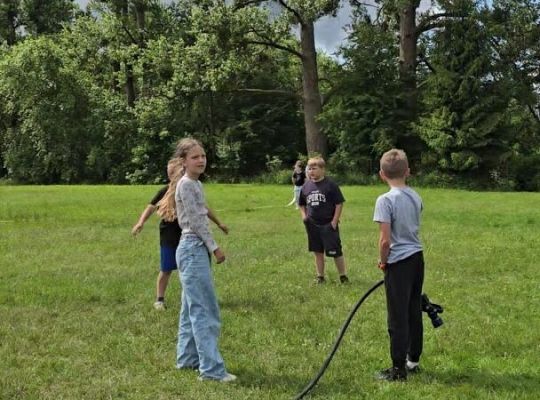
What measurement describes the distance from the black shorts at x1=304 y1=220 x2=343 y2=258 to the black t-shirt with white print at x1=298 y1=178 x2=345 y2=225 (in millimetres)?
87

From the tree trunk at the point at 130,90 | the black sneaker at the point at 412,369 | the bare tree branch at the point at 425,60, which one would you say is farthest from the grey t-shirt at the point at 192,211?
the tree trunk at the point at 130,90

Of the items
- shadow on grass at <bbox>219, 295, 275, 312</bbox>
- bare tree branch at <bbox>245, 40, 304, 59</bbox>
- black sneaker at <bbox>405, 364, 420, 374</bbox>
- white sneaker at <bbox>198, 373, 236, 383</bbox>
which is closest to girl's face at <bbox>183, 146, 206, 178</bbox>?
white sneaker at <bbox>198, 373, 236, 383</bbox>

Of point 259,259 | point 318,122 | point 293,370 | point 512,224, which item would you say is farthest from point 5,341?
point 318,122

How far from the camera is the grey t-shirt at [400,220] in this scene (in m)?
4.86

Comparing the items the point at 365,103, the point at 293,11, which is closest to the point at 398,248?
the point at 365,103

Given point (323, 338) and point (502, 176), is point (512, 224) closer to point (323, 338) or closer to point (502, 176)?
point (323, 338)

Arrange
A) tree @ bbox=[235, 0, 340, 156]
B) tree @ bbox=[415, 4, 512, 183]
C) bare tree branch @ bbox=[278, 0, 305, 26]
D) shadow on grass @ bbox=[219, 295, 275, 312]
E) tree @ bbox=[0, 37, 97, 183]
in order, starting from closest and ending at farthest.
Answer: shadow on grass @ bbox=[219, 295, 275, 312] → tree @ bbox=[415, 4, 512, 183] → tree @ bbox=[235, 0, 340, 156] → bare tree branch @ bbox=[278, 0, 305, 26] → tree @ bbox=[0, 37, 97, 183]

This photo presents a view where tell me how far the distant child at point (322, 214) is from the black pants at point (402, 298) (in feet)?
11.8

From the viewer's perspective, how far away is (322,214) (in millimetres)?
8688

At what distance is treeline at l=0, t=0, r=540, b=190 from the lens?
100 ft

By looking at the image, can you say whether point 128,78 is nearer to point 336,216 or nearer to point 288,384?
point 336,216

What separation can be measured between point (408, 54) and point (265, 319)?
1150 inches

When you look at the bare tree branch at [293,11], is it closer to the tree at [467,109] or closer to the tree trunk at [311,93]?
the tree trunk at [311,93]

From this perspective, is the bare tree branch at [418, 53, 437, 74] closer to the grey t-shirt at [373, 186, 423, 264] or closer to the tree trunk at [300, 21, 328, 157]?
the tree trunk at [300, 21, 328, 157]
